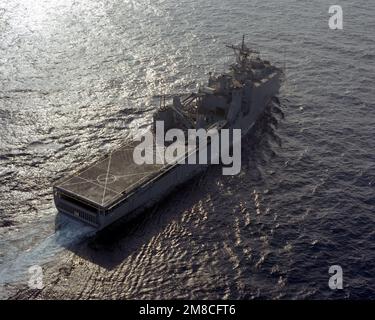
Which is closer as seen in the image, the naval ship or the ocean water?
the ocean water

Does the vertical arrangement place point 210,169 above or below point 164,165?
below

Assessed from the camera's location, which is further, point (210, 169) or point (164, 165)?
point (210, 169)

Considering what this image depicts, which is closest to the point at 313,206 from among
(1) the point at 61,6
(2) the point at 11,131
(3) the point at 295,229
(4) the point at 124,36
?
(3) the point at 295,229

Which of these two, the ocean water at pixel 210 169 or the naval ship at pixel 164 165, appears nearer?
the ocean water at pixel 210 169
